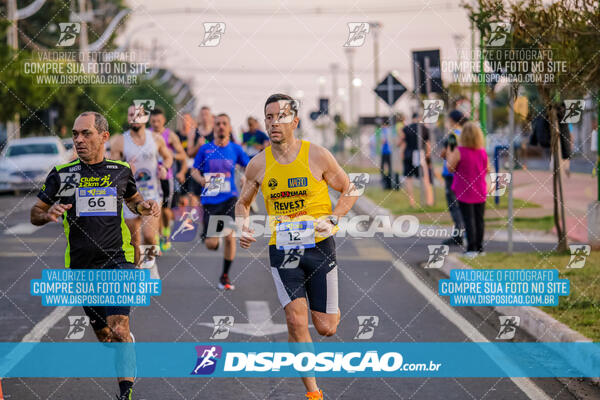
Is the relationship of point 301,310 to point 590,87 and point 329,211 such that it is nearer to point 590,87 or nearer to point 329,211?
point 329,211

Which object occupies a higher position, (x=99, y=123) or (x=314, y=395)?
(x=99, y=123)

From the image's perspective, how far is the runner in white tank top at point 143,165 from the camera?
11.1 metres

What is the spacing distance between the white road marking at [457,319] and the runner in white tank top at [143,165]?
10.3 ft

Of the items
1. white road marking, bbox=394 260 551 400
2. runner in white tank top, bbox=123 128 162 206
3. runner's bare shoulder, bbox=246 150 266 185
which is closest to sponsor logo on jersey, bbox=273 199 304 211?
runner's bare shoulder, bbox=246 150 266 185

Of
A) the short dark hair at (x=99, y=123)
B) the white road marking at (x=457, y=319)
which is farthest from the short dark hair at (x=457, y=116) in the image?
the short dark hair at (x=99, y=123)

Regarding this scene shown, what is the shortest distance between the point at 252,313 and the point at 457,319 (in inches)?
80.7

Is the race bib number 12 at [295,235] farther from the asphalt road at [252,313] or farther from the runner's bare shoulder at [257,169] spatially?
the asphalt road at [252,313]

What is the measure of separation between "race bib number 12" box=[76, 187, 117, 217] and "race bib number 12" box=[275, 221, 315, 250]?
1.08 meters

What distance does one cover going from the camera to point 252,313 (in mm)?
10023

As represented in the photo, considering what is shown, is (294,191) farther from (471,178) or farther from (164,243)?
(164,243)

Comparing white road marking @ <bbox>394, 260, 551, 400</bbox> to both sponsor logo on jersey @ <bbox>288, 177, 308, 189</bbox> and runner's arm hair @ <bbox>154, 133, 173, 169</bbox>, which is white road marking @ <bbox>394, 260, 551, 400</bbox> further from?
runner's arm hair @ <bbox>154, 133, 173, 169</bbox>

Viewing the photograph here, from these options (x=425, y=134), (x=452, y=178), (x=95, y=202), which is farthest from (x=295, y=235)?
(x=425, y=134)

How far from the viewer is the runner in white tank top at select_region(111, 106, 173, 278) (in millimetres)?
11055

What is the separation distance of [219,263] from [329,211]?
776 cm
